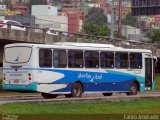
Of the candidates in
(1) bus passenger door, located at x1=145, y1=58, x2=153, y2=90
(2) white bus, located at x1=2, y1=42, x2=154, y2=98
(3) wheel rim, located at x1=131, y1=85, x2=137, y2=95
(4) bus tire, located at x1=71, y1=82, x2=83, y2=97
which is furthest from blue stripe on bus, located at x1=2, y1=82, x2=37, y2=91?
(1) bus passenger door, located at x1=145, y1=58, x2=153, y2=90

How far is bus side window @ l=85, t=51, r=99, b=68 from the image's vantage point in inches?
1220

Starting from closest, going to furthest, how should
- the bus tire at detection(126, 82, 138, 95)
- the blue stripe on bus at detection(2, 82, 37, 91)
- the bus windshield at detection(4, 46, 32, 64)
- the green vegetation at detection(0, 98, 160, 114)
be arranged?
the green vegetation at detection(0, 98, 160, 114) → the blue stripe on bus at detection(2, 82, 37, 91) → the bus windshield at detection(4, 46, 32, 64) → the bus tire at detection(126, 82, 138, 95)

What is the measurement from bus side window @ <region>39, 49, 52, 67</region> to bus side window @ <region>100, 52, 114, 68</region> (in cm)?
410

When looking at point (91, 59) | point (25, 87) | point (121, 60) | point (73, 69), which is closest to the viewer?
point (25, 87)

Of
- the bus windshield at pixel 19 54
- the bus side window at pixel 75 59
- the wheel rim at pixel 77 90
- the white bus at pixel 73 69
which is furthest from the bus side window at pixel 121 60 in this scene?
the bus windshield at pixel 19 54

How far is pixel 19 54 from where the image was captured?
28.1 meters

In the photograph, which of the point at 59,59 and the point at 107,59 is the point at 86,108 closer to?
the point at 59,59

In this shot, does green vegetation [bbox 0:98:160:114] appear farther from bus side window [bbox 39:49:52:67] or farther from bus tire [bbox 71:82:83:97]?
bus side window [bbox 39:49:52:67]

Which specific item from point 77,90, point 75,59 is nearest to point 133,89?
point 77,90

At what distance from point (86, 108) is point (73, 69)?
257 inches

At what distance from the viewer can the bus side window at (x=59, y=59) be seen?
1143 inches

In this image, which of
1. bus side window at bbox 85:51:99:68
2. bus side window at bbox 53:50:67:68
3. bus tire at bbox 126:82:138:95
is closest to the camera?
bus side window at bbox 53:50:67:68

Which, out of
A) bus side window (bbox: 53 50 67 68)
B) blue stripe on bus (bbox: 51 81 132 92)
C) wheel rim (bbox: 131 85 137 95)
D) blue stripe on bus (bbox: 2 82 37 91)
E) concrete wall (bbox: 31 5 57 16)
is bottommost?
wheel rim (bbox: 131 85 137 95)

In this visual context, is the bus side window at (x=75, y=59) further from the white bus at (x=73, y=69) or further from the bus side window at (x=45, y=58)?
the bus side window at (x=45, y=58)
